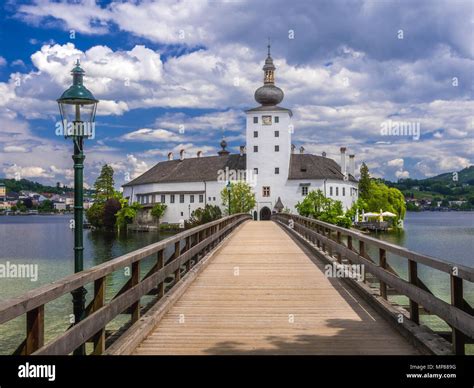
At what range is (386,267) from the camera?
826 centimetres

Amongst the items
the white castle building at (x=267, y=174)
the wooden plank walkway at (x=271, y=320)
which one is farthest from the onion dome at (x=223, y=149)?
the wooden plank walkway at (x=271, y=320)

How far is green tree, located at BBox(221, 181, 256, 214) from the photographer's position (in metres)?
77.6

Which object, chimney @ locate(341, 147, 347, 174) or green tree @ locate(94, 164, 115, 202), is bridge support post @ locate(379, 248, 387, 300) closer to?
chimney @ locate(341, 147, 347, 174)

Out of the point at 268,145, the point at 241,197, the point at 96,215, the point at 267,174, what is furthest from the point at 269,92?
the point at 96,215

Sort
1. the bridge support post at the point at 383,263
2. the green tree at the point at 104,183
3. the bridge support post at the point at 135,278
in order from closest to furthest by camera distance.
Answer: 1. the bridge support post at the point at 135,278
2. the bridge support post at the point at 383,263
3. the green tree at the point at 104,183

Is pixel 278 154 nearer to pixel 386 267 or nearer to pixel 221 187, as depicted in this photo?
pixel 221 187

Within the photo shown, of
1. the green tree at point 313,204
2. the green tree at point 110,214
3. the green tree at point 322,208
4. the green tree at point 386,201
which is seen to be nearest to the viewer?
the green tree at point 322,208

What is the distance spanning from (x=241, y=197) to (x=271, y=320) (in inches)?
2771

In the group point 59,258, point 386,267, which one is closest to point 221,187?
point 59,258

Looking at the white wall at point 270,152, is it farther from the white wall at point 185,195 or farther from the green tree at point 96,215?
the green tree at point 96,215

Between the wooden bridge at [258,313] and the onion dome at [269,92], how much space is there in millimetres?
73642

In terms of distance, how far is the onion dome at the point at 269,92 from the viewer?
273ft
